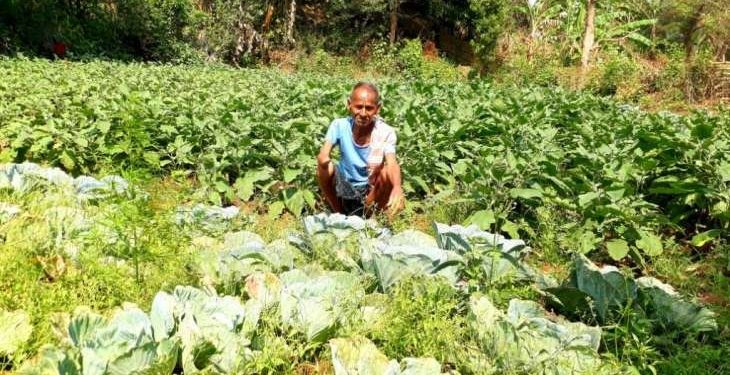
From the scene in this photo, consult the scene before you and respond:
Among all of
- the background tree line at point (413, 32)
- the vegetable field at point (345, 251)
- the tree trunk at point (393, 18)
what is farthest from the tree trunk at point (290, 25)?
the vegetable field at point (345, 251)

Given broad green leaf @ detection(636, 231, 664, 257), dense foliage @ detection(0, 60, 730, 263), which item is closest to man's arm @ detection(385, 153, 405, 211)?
dense foliage @ detection(0, 60, 730, 263)

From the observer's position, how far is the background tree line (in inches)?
616

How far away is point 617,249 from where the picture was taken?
365 centimetres

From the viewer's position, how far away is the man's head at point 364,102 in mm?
3820

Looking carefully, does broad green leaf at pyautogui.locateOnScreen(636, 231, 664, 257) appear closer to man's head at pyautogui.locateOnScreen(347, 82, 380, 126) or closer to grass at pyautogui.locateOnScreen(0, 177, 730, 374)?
grass at pyautogui.locateOnScreen(0, 177, 730, 374)

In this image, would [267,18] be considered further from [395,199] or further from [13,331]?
[13,331]

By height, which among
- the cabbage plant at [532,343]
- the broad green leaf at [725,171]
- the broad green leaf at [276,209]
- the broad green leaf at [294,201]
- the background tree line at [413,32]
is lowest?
the broad green leaf at [276,209]

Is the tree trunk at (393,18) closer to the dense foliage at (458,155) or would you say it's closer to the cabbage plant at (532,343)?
the dense foliage at (458,155)

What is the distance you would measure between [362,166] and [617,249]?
5.44 ft

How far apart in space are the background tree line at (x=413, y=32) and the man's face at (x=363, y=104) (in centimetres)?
1317

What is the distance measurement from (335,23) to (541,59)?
7533 mm

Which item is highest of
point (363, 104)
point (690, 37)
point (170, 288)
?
point (690, 37)

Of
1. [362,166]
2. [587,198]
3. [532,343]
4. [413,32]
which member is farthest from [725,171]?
[413,32]

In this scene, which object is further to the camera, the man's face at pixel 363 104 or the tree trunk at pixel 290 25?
the tree trunk at pixel 290 25
